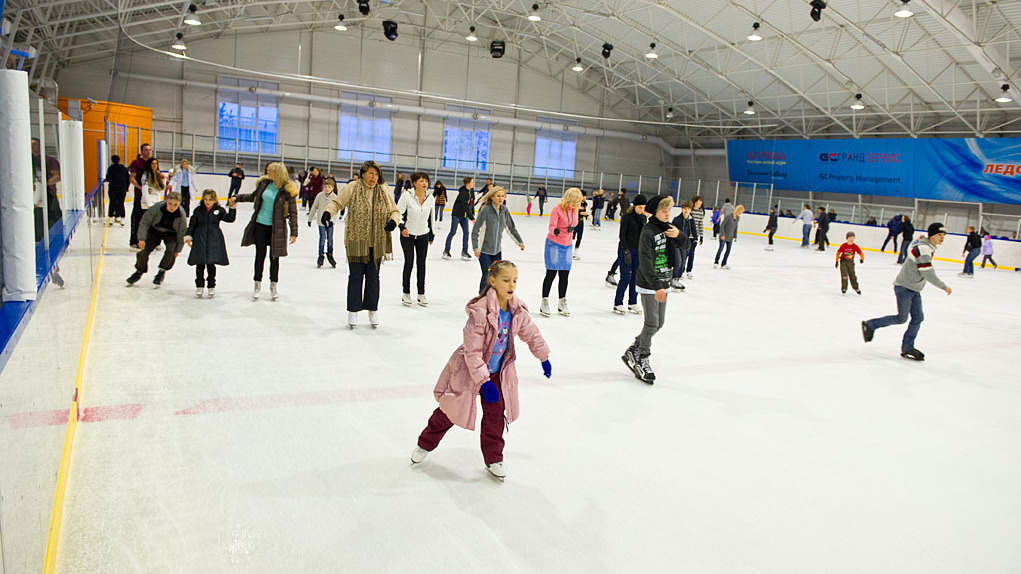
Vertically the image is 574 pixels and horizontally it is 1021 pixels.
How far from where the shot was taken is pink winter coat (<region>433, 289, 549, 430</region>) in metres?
2.98

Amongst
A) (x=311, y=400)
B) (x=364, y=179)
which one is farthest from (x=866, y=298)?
(x=311, y=400)

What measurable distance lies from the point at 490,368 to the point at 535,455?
65 cm

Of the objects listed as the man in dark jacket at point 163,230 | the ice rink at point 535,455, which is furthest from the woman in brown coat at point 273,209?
the man in dark jacket at point 163,230

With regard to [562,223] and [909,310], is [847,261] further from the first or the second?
[562,223]

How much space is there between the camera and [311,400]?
4.02 metres

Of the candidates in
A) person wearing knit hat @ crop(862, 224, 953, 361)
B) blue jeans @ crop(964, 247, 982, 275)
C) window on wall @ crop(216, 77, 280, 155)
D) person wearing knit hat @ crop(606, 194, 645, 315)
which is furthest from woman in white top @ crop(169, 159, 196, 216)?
blue jeans @ crop(964, 247, 982, 275)

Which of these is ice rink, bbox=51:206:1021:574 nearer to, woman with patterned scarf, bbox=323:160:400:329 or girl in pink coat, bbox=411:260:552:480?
girl in pink coat, bbox=411:260:552:480

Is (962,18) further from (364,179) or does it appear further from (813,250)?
(364,179)

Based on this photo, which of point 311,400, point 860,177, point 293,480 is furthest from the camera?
point 860,177

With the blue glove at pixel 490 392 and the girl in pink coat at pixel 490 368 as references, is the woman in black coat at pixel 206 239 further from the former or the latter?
the blue glove at pixel 490 392

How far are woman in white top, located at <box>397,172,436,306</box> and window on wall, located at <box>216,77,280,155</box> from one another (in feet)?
69.2

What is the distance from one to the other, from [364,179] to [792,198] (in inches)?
1035

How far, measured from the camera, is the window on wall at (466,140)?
29672 millimetres

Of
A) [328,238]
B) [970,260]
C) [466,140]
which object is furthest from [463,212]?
[466,140]
